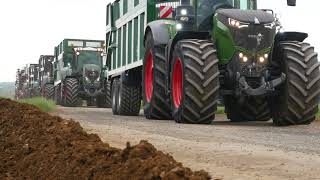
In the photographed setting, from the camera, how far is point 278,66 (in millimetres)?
9633

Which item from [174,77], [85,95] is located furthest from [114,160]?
[85,95]

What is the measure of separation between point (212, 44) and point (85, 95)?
1564 centimetres

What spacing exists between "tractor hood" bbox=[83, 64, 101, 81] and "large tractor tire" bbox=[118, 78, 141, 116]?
10.2 m

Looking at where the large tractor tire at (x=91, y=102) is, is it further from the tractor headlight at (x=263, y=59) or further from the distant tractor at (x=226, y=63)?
the tractor headlight at (x=263, y=59)

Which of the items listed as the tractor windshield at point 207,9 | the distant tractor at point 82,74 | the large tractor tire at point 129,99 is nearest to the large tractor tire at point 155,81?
the tractor windshield at point 207,9

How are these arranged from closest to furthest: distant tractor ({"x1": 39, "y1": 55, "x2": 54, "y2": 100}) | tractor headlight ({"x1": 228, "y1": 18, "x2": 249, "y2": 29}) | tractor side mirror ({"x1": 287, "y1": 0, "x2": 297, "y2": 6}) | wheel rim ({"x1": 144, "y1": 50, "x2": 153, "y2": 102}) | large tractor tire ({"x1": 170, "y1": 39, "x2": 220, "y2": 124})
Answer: large tractor tire ({"x1": 170, "y1": 39, "x2": 220, "y2": 124}), tractor headlight ({"x1": 228, "y1": 18, "x2": 249, "y2": 29}), tractor side mirror ({"x1": 287, "y1": 0, "x2": 297, "y2": 6}), wheel rim ({"x1": 144, "y1": 50, "x2": 153, "y2": 102}), distant tractor ({"x1": 39, "y1": 55, "x2": 54, "y2": 100})

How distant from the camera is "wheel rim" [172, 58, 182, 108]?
9.80 meters

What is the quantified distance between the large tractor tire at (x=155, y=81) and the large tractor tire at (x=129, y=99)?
6.49 feet

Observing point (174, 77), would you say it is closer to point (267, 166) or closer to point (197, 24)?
point (197, 24)

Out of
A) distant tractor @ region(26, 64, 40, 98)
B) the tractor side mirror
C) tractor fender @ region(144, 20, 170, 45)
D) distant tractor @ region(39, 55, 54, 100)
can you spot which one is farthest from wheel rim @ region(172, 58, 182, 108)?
distant tractor @ region(26, 64, 40, 98)

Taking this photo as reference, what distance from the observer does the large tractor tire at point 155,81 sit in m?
10.8

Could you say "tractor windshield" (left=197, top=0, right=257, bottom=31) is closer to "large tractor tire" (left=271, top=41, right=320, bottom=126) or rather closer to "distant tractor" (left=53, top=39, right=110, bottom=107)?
"large tractor tire" (left=271, top=41, right=320, bottom=126)

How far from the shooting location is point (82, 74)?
81.5ft

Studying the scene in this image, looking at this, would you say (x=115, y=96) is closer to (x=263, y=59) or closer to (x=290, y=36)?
(x=290, y=36)
